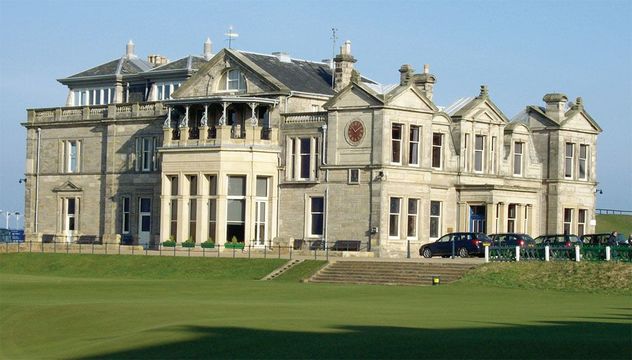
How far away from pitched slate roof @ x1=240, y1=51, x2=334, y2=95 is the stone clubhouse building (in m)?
0.13

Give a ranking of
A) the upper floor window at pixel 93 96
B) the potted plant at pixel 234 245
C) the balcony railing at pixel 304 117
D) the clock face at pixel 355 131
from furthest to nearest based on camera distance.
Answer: the upper floor window at pixel 93 96
the balcony railing at pixel 304 117
the potted plant at pixel 234 245
the clock face at pixel 355 131

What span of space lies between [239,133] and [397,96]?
383 inches

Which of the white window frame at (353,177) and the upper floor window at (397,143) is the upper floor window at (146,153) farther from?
the upper floor window at (397,143)

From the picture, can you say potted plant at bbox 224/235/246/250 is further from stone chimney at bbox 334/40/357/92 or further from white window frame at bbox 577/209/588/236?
white window frame at bbox 577/209/588/236

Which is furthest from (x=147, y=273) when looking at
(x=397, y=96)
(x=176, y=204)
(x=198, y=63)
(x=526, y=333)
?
(x=526, y=333)

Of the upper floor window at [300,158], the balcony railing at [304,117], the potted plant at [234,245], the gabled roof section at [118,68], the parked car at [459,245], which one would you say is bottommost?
the potted plant at [234,245]

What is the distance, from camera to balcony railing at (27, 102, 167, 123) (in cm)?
8244

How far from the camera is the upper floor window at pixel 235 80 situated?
77.7m

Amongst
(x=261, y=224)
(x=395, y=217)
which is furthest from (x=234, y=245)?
(x=395, y=217)

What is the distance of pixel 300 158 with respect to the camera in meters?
75.3

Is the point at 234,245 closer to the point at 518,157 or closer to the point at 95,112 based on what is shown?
the point at 95,112

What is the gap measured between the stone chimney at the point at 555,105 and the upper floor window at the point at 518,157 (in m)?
2.73

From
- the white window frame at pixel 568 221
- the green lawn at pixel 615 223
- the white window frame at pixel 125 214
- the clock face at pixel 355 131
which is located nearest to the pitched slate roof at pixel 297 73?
the clock face at pixel 355 131

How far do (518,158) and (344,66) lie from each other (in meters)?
11.9
